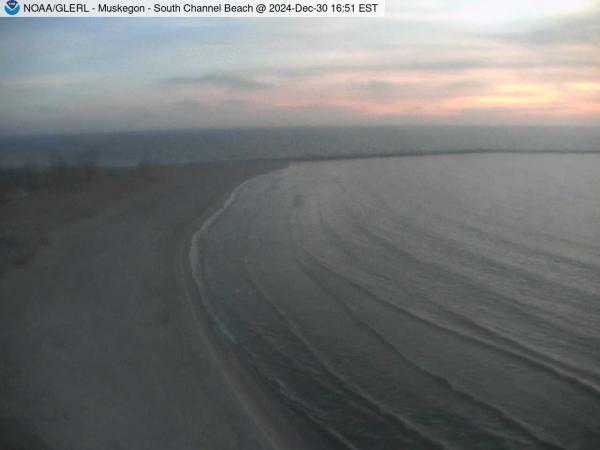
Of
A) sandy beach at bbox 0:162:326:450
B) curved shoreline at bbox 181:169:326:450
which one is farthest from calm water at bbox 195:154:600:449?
sandy beach at bbox 0:162:326:450

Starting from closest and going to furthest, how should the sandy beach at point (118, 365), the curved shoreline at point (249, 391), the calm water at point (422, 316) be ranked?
1. the sandy beach at point (118, 365)
2. the curved shoreline at point (249, 391)
3. the calm water at point (422, 316)

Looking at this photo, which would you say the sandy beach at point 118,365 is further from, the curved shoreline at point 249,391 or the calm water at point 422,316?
the calm water at point 422,316

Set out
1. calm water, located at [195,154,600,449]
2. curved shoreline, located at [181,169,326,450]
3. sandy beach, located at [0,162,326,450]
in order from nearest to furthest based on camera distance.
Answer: sandy beach, located at [0,162,326,450]
curved shoreline, located at [181,169,326,450]
calm water, located at [195,154,600,449]

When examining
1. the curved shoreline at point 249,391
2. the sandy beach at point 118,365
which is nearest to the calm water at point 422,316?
the curved shoreline at point 249,391

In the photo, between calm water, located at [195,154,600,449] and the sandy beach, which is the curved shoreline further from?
calm water, located at [195,154,600,449]

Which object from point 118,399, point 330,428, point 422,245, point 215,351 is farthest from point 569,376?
point 422,245

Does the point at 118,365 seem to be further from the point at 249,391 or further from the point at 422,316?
the point at 422,316

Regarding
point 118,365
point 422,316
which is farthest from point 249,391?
point 422,316

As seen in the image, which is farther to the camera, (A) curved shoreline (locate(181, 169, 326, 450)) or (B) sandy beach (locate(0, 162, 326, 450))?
(A) curved shoreline (locate(181, 169, 326, 450))
